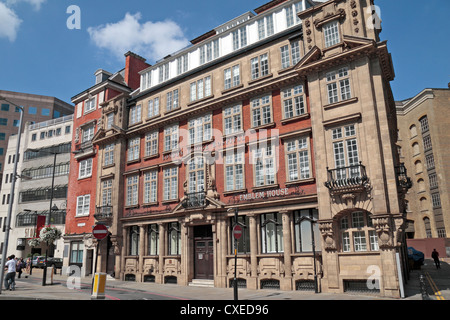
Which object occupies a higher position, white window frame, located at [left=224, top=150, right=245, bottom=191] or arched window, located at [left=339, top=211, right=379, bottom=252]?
white window frame, located at [left=224, top=150, right=245, bottom=191]

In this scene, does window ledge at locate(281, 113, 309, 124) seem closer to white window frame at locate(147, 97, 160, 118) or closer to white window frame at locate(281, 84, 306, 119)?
white window frame at locate(281, 84, 306, 119)

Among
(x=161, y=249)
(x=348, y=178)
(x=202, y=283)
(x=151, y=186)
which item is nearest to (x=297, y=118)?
(x=348, y=178)

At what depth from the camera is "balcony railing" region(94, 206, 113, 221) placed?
3002 cm

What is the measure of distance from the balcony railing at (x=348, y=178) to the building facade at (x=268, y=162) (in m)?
A: 0.06

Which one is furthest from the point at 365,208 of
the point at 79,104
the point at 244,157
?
the point at 79,104

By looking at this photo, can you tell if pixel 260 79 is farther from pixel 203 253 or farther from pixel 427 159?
pixel 427 159

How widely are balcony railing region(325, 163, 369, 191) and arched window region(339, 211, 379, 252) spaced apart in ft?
5.41

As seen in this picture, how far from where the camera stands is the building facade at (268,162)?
1838cm

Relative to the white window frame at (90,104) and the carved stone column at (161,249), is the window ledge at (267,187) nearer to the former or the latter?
the carved stone column at (161,249)

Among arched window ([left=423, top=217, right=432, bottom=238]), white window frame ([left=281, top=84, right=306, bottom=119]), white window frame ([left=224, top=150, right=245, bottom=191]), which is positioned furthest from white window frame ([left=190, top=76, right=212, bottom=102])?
arched window ([left=423, top=217, right=432, bottom=238])

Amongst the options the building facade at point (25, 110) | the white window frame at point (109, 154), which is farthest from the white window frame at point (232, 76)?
the building facade at point (25, 110)

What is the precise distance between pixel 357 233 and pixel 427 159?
46425 mm

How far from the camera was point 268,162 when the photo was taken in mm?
22391

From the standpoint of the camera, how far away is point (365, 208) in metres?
17.9
